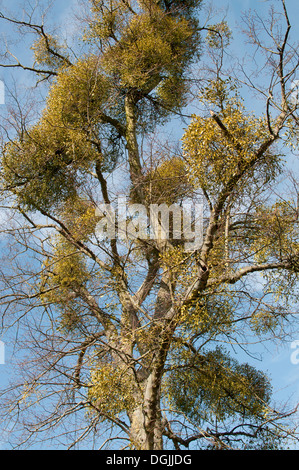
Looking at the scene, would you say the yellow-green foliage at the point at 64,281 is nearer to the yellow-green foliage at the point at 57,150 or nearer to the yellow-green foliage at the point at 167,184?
the yellow-green foliage at the point at 57,150

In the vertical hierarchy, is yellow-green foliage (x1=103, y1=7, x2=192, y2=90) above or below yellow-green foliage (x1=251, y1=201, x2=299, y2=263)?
above

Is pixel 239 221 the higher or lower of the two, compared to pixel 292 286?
higher

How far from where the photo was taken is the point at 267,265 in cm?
641

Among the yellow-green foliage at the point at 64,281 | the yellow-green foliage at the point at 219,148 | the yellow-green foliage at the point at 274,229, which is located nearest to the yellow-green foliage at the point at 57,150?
the yellow-green foliage at the point at 64,281

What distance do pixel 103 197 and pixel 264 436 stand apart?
4879 millimetres

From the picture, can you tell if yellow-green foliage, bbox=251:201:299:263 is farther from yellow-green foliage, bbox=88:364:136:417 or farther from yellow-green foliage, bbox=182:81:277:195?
yellow-green foliage, bbox=88:364:136:417

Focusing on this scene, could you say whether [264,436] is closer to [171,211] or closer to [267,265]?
[267,265]

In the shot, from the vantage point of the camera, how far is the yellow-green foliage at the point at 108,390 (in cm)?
579

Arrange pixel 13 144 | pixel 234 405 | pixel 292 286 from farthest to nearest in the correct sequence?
pixel 13 144 → pixel 234 405 → pixel 292 286

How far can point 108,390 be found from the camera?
19.1ft

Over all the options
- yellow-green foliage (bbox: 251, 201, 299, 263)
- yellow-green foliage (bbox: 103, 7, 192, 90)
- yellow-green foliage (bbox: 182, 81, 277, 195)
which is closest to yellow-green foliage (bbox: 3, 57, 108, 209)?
yellow-green foliage (bbox: 103, 7, 192, 90)

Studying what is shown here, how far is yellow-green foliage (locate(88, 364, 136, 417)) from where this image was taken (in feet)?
19.0

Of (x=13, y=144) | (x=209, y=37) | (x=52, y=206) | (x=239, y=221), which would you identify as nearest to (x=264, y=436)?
(x=239, y=221)
